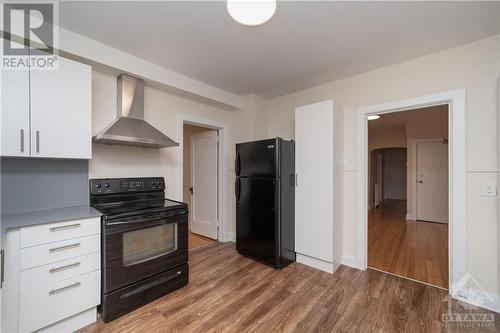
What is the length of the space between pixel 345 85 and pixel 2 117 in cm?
348

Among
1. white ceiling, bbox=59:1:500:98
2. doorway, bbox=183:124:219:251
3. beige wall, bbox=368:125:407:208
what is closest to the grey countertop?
white ceiling, bbox=59:1:500:98

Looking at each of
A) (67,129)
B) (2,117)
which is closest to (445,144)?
(67,129)

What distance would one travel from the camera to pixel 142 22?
184cm

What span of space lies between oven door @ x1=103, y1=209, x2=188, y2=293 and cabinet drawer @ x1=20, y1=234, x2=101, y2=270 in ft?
0.32

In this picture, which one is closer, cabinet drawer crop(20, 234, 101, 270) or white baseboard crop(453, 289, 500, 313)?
cabinet drawer crop(20, 234, 101, 270)

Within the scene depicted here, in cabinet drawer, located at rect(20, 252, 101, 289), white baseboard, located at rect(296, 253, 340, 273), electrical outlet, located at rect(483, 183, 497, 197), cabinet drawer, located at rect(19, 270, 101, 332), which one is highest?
electrical outlet, located at rect(483, 183, 497, 197)

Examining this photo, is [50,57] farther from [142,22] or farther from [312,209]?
[312,209]

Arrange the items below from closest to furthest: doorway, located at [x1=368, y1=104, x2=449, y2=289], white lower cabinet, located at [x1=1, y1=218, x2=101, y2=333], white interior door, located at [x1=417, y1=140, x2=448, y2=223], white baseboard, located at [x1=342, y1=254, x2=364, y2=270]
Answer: white lower cabinet, located at [x1=1, y1=218, x2=101, y2=333]
white baseboard, located at [x1=342, y1=254, x2=364, y2=270]
doorway, located at [x1=368, y1=104, x2=449, y2=289]
white interior door, located at [x1=417, y1=140, x2=448, y2=223]

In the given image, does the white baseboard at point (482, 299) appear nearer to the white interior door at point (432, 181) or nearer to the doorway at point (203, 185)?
the doorway at point (203, 185)

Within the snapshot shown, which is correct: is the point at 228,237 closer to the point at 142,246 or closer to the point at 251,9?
the point at 142,246

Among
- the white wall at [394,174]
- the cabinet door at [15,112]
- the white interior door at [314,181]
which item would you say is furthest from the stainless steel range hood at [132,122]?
the white wall at [394,174]

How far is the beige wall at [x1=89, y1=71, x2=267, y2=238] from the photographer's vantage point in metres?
2.36

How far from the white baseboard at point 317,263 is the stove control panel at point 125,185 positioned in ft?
6.78

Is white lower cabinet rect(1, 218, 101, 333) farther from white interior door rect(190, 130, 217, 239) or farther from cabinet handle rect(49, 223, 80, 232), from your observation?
white interior door rect(190, 130, 217, 239)
